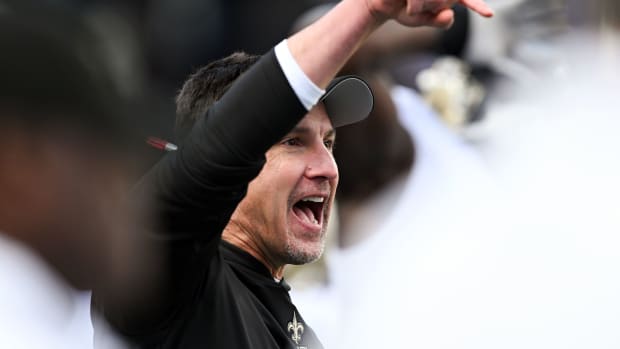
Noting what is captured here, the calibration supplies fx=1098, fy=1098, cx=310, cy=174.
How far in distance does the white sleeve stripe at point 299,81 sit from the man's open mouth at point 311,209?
793 mm

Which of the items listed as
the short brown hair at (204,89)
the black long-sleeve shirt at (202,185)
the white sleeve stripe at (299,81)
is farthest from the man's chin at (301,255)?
the white sleeve stripe at (299,81)

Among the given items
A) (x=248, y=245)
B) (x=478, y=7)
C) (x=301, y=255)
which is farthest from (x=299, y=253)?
(x=478, y=7)

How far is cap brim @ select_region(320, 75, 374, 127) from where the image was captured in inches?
95.9

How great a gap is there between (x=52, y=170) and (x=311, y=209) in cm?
127

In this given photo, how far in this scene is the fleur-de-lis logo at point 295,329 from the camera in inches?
88.7

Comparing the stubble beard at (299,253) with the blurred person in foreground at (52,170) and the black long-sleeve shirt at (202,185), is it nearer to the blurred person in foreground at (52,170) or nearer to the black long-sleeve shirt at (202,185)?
the black long-sleeve shirt at (202,185)

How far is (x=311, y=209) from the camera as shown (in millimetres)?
2514

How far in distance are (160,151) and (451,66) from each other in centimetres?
312

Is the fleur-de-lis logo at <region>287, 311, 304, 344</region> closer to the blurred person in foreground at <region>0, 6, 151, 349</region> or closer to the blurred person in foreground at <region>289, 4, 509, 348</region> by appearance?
the blurred person in foreground at <region>289, 4, 509, 348</region>

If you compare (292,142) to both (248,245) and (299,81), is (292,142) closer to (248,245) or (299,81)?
(248,245)

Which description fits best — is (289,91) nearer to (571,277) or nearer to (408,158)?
(571,277)

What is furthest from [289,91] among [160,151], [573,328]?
[573,328]

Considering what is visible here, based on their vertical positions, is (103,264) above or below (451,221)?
above

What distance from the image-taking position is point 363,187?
3.88 meters
